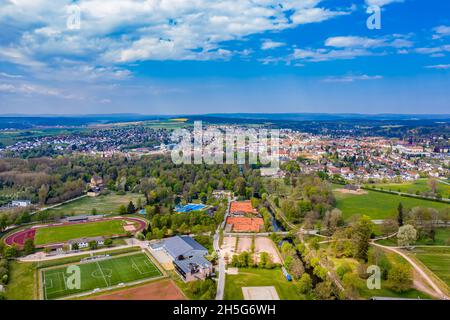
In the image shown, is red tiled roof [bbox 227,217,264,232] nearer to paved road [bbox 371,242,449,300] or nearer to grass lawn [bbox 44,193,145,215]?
paved road [bbox 371,242,449,300]

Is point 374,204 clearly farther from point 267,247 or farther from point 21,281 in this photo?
point 21,281

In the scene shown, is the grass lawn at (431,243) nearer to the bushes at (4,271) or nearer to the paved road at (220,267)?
the paved road at (220,267)

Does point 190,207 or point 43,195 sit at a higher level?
point 43,195

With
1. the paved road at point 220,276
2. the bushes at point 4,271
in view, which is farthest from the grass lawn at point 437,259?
the bushes at point 4,271

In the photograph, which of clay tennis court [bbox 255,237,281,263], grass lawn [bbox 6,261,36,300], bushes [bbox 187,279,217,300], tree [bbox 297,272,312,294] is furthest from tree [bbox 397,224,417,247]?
grass lawn [bbox 6,261,36,300]

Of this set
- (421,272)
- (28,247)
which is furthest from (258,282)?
(28,247)

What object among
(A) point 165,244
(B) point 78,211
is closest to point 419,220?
(A) point 165,244
